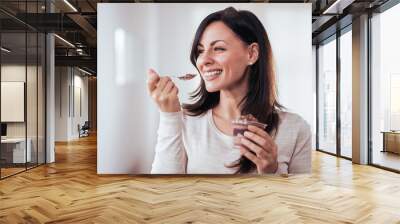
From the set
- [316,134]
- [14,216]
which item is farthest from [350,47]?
[14,216]

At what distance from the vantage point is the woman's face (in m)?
5.97

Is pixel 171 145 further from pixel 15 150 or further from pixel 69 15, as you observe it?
pixel 69 15

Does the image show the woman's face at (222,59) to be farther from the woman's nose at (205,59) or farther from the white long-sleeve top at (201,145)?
the white long-sleeve top at (201,145)

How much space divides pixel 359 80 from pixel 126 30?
497cm

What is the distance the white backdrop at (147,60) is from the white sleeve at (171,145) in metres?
0.12

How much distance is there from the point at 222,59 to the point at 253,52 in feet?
1.72

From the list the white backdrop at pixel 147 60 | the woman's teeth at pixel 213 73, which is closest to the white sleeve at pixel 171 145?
the white backdrop at pixel 147 60

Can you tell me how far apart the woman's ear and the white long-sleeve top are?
38.7 inches

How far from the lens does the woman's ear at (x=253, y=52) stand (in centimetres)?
604

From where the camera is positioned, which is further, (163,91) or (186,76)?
(163,91)

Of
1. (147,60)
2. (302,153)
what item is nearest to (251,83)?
(302,153)

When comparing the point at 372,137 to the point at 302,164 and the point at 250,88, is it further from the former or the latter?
the point at 250,88

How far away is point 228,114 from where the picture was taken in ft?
20.0

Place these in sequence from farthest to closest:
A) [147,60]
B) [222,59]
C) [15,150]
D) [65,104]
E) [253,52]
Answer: [65,104] < [15,150] < [147,60] < [253,52] < [222,59]
